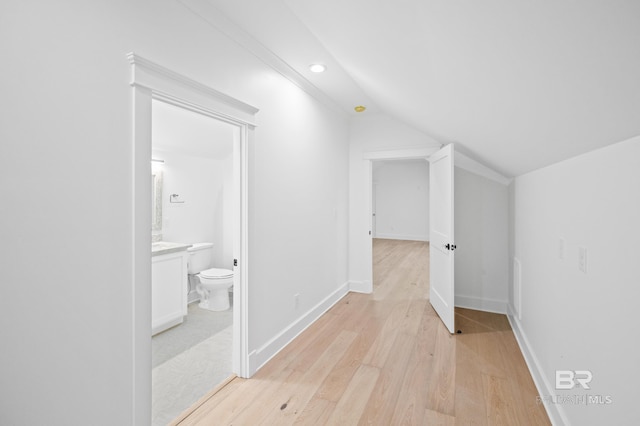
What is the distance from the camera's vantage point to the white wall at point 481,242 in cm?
367

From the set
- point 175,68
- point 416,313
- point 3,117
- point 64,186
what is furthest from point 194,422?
point 416,313

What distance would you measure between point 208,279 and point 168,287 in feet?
1.78

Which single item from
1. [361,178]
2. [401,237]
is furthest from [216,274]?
[401,237]

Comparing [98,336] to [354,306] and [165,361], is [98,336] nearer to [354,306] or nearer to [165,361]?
[165,361]

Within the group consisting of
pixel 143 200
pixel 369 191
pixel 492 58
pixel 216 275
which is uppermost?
pixel 492 58

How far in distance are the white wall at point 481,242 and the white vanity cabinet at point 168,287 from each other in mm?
3245

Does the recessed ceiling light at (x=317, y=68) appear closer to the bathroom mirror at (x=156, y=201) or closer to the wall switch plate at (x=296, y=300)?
the wall switch plate at (x=296, y=300)

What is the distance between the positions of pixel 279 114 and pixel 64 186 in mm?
1804

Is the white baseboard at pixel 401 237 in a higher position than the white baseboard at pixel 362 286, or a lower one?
higher

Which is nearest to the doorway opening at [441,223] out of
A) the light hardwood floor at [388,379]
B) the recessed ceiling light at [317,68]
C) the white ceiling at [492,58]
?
the light hardwood floor at [388,379]

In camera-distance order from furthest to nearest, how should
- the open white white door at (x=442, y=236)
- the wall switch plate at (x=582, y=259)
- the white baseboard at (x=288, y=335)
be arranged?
the open white white door at (x=442, y=236) → the white baseboard at (x=288, y=335) → the wall switch plate at (x=582, y=259)

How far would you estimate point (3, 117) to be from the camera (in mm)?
1104

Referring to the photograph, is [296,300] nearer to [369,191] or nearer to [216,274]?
[216,274]

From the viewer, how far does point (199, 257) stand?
416 cm
